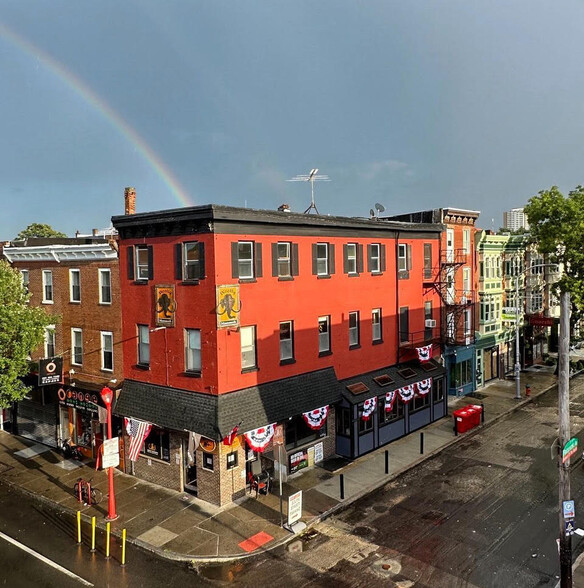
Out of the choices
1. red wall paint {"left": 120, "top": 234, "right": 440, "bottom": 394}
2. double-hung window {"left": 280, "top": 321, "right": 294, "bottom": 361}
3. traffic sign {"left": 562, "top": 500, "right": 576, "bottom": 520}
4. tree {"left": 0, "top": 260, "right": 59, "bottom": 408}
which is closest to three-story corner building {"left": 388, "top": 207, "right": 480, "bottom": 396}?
red wall paint {"left": 120, "top": 234, "right": 440, "bottom": 394}

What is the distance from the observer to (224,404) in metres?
20.7

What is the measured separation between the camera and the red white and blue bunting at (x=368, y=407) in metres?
25.8

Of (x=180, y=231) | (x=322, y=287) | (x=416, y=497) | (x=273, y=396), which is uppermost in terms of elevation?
(x=180, y=231)

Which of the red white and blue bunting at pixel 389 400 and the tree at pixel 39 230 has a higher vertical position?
the tree at pixel 39 230

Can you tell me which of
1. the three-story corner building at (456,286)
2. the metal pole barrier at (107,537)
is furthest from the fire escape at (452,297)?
the metal pole barrier at (107,537)

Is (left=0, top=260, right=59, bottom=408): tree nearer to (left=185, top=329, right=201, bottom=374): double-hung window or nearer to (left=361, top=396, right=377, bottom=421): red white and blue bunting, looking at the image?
(left=185, top=329, right=201, bottom=374): double-hung window

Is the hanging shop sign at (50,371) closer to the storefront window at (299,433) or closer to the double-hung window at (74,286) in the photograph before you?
the double-hung window at (74,286)

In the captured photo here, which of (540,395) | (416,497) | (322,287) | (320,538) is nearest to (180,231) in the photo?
(322,287)

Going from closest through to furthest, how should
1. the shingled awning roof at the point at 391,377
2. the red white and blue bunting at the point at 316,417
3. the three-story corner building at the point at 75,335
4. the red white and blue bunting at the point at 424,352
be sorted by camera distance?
the red white and blue bunting at the point at 316,417, the three-story corner building at the point at 75,335, the shingled awning roof at the point at 391,377, the red white and blue bunting at the point at 424,352

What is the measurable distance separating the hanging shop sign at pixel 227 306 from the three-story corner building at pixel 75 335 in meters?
6.65

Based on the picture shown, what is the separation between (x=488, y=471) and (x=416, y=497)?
4.75 metres

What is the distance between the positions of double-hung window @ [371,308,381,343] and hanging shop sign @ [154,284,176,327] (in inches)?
473

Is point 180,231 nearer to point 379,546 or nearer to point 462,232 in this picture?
point 379,546

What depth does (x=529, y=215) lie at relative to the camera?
34.8 metres
